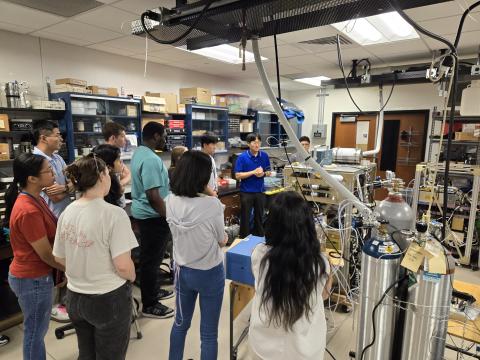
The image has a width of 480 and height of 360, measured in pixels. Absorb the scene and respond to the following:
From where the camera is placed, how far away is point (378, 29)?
3.06 meters

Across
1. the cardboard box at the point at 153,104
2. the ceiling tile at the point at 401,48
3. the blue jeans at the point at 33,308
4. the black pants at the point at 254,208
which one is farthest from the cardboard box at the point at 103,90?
the ceiling tile at the point at 401,48

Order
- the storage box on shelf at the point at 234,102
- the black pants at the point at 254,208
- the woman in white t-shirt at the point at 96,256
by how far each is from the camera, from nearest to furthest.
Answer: the woman in white t-shirt at the point at 96,256 → the black pants at the point at 254,208 → the storage box on shelf at the point at 234,102

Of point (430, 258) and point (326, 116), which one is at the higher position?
point (326, 116)

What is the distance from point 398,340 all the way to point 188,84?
15.4ft

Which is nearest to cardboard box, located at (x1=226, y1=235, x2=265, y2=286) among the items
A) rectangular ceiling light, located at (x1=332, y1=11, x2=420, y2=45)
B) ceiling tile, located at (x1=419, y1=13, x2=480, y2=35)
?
rectangular ceiling light, located at (x1=332, y1=11, x2=420, y2=45)

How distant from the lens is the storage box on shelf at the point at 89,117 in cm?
343

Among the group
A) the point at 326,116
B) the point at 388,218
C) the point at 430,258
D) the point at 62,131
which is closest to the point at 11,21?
the point at 62,131

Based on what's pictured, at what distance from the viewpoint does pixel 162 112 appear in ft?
14.4

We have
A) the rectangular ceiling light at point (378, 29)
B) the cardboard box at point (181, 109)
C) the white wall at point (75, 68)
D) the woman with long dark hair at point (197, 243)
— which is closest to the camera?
the woman with long dark hair at point (197, 243)

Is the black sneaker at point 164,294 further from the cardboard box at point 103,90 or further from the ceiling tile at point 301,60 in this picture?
the ceiling tile at point 301,60

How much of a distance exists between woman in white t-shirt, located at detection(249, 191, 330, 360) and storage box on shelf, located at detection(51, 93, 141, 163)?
310 centimetres

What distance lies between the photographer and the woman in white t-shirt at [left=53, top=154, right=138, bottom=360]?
1299 millimetres

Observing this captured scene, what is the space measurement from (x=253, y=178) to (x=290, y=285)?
2796 mm

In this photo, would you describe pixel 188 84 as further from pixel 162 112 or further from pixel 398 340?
pixel 398 340
